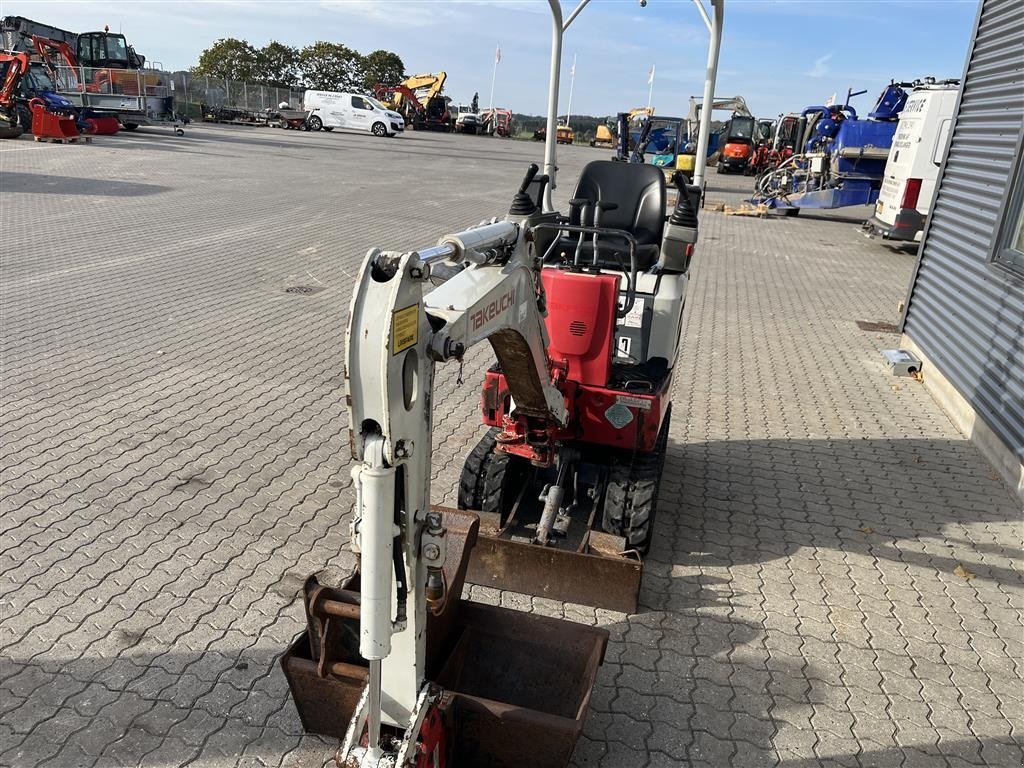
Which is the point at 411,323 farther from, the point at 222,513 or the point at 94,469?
the point at 94,469

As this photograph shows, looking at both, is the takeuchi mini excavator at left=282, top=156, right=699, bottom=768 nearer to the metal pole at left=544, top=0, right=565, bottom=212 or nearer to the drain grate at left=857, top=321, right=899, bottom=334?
the metal pole at left=544, top=0, right=565, bottom=212

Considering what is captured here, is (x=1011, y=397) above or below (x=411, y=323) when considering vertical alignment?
below

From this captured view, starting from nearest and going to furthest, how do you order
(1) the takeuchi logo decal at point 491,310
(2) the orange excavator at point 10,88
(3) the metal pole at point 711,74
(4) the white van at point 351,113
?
(1) the takeuchi logo decal at point 491,310
(3) the metal pole at point 711,74
(2) the orange excavator at point 10,88
(4) the white van at point 351,113

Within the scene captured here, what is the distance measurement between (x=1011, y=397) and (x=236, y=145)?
28.7m

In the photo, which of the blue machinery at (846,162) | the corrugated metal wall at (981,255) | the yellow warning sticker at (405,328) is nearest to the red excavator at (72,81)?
the blue machinery at (846,162)

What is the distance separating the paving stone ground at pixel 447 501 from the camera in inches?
130

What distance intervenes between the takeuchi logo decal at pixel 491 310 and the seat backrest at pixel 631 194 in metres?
2.65

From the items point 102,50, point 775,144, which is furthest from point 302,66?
point 775,144

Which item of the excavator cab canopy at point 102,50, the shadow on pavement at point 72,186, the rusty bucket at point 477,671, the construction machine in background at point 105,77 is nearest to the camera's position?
the rusty bucket at point 477,671

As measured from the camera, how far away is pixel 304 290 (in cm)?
1016

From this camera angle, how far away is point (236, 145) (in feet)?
95.9

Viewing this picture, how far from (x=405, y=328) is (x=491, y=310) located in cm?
74

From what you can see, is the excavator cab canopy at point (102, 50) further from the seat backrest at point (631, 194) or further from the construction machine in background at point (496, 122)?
the seat backrest at point (631, 194)

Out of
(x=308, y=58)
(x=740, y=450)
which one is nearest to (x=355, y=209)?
(x=740, y=450)
